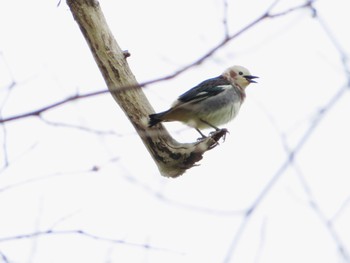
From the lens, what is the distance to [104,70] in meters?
5.65

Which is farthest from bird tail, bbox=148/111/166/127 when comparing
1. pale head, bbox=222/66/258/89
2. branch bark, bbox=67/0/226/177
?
pale head, bbox=222/66/258/89

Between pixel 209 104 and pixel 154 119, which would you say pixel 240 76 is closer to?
pixel 209 104

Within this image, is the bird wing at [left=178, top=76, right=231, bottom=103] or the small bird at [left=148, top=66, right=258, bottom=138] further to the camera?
the bird wing at [left=178, top=76, right=231, bottom=103]

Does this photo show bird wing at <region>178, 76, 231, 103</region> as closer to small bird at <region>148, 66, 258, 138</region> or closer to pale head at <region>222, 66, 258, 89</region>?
small bird at <region>148, 66, 258, 138</region>

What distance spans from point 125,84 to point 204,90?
131cm

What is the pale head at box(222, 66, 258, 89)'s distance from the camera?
7.46 m

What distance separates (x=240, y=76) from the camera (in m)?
7.61

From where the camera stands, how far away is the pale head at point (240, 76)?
746cm

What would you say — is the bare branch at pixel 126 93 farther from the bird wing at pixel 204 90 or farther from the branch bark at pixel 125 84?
the bird wing at pixel 204 90

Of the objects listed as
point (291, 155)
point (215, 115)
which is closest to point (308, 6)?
point (291, 155)

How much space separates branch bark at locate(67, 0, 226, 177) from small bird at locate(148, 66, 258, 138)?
1.32 ft

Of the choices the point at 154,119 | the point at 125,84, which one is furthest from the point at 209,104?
the point at 125,84

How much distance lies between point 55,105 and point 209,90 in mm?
4498

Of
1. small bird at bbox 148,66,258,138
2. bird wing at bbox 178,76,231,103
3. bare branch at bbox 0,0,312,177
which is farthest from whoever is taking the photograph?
bird wing at bbox 178,76,231,103
